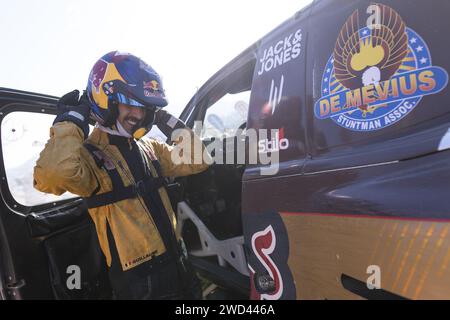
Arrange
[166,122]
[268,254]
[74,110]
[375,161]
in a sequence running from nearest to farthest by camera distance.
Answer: [375,161] → [268,254] → [74,110] → [166,122]

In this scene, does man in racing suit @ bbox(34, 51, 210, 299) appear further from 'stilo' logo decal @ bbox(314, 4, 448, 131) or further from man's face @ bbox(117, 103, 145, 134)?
'stilo' logo decal @ bbox(314, 4, 448, 131)

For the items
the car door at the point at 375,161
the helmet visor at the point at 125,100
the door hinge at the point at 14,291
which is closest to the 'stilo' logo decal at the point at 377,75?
the car door at the point at 375,161

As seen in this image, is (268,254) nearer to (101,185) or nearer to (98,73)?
(101,185)

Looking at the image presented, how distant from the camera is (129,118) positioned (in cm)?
198

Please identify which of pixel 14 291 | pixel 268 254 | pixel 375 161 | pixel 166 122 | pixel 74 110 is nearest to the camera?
pixel 375 161

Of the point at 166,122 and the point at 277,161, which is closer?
the point at 277,161

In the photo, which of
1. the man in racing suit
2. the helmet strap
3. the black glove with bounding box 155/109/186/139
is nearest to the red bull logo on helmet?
the man in racing suit

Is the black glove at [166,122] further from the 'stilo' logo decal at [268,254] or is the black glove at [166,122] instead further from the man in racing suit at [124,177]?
the 'stilo' logo decal at [268,254]

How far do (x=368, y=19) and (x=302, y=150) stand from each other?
56cm

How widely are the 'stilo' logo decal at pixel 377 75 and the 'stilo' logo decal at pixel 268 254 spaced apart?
0.58 metres

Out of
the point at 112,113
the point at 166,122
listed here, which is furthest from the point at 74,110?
the point at 166,122

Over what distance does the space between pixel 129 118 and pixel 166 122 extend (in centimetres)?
39

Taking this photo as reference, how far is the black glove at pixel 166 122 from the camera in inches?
91.9

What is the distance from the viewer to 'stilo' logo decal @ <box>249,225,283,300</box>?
4.97 ft
